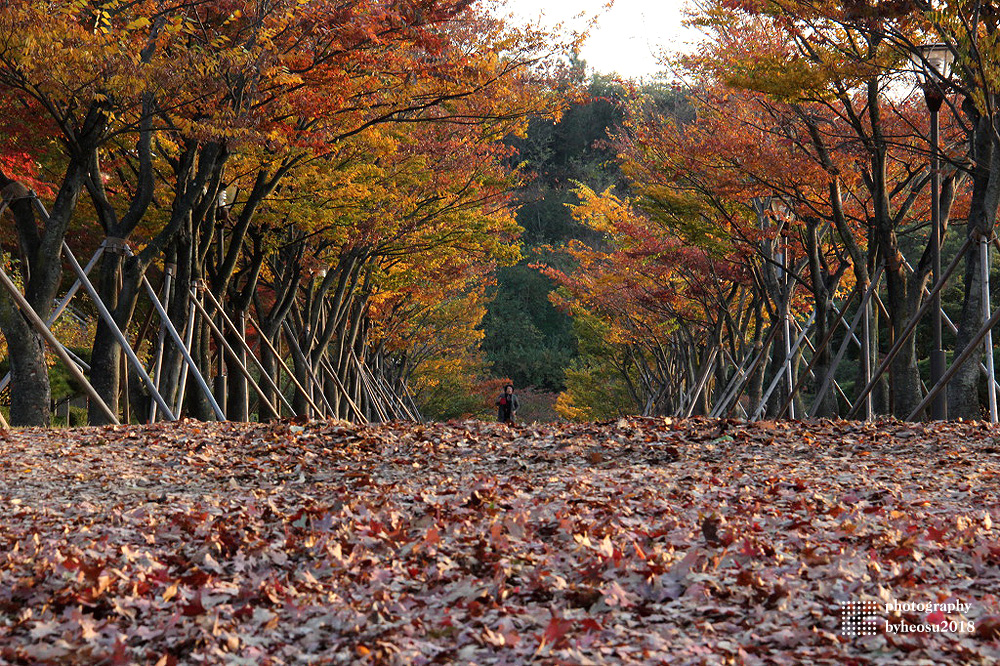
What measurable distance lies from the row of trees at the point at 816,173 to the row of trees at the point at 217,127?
2.88 m

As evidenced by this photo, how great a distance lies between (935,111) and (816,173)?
253cm

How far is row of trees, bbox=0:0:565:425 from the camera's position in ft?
31.4

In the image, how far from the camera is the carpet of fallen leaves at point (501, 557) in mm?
3627

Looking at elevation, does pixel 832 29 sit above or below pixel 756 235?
above

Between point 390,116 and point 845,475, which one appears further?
point 390,116

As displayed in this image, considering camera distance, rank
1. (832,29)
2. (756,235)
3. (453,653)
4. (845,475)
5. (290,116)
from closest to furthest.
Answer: (453,653)
(845,475)
(832,29)
(290,116)
(756,235)

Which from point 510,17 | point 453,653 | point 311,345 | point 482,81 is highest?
point 510,17

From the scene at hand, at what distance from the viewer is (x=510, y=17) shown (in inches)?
495

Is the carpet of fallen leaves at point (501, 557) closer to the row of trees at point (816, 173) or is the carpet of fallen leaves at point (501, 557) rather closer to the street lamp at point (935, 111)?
the street lamp at point (935, 111)

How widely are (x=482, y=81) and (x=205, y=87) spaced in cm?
336

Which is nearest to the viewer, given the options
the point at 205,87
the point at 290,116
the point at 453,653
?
the point at 453,653

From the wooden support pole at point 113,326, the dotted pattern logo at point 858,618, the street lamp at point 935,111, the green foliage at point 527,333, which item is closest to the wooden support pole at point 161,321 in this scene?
the wooden support pole at point 113,326

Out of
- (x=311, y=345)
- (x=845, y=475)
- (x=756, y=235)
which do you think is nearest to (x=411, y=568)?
(x=845, y=475)

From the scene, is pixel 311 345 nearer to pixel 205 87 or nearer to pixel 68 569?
pixel 205 87
